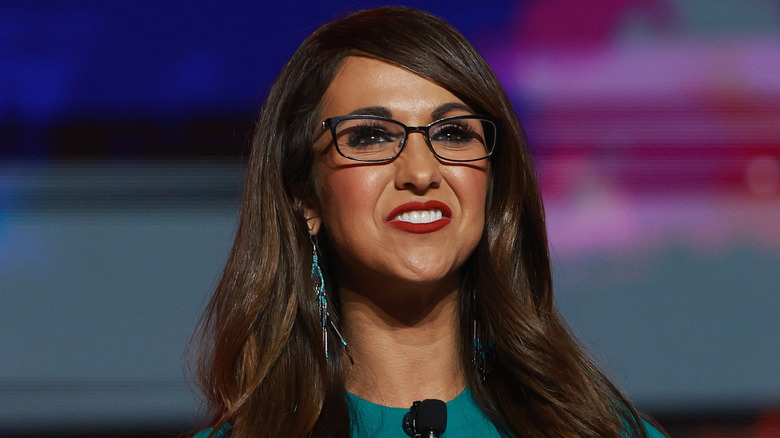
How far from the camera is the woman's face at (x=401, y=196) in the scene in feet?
5.95

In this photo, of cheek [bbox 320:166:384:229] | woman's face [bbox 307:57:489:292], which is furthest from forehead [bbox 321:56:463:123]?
cheek [bbox 320:166:384:229]

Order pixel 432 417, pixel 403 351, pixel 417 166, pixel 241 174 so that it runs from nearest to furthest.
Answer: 1. pixel 432 417
2. pixel 417 166
3. pixel 403 351
4. pixel 241 174

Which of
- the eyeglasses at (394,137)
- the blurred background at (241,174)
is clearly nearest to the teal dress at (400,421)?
the eyeglasses at (394,137)

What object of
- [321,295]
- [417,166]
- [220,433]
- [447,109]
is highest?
[447,109]

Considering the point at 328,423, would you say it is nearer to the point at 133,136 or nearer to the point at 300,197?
the point at 300,197

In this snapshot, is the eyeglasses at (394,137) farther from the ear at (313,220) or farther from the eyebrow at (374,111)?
the ear at (313,220)

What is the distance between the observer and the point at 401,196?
1.81 metres

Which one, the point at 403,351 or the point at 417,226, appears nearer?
the point at 417,226

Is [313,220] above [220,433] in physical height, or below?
above

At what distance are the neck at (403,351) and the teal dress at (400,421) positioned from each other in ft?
0.07

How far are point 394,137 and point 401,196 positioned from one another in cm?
12

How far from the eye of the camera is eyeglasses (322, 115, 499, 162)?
184cm

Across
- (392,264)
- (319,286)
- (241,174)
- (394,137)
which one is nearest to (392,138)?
(394,137)

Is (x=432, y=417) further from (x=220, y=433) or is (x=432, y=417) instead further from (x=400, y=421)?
(x=220, y=433)
